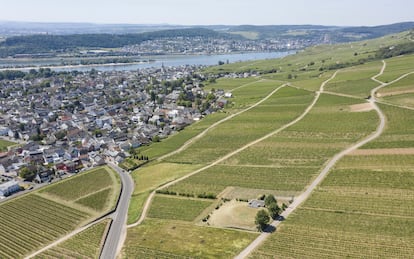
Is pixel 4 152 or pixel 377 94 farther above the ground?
pixel 377 94

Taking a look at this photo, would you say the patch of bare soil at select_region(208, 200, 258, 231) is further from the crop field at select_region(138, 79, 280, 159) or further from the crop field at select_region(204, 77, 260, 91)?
the crop field at select_region(204, 77, 260, 91)

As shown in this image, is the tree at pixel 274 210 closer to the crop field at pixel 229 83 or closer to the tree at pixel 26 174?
the tree at pixel 26 174

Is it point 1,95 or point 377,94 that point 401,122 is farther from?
point 1,95

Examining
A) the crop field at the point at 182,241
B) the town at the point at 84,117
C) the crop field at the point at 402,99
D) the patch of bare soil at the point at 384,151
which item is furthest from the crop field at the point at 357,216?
the town at the point at 84,117

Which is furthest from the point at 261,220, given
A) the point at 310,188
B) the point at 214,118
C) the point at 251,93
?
the point at 251,93

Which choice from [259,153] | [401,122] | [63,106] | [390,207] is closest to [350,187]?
[390,207]

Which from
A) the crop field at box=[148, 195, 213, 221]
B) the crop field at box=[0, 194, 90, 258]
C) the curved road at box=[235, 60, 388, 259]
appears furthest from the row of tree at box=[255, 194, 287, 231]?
the crop field at box=[0, 194, 90, 258]
